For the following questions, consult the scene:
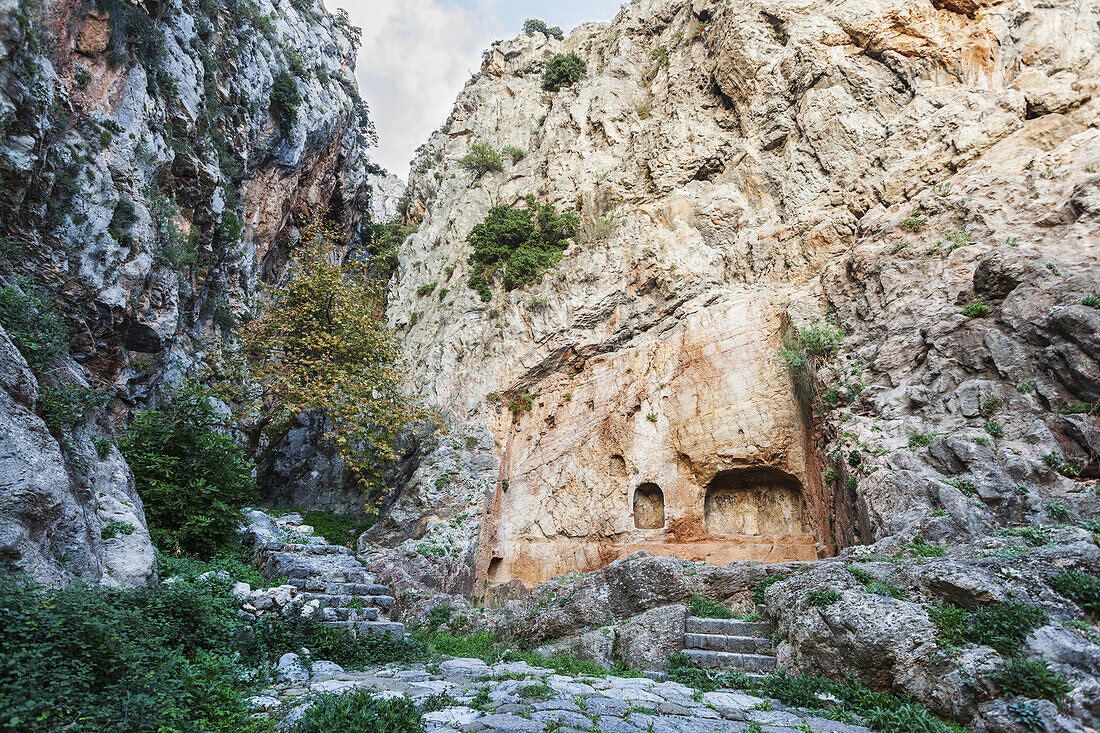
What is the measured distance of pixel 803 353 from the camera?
1530 cm

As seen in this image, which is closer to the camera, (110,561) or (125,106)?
(110,561)

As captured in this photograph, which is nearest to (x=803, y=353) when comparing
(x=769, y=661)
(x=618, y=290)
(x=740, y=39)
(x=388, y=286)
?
(x=618, y=290)

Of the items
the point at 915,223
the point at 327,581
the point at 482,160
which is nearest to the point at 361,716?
the point at 327,581

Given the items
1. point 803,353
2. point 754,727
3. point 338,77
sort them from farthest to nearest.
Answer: point 338,77, point 803,353, point 754,727

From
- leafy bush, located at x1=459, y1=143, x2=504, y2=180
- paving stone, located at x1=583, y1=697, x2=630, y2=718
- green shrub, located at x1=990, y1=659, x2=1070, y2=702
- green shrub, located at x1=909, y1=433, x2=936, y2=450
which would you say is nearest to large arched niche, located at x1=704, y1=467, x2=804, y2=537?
green shrub, located at x1=909, y1=433, x2=936, y2=450

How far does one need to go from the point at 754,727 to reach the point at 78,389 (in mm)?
10641

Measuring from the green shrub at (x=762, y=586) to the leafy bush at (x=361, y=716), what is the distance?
687 cm

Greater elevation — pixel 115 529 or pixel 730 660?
pixel 115 529

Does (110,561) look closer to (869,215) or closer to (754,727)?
(754,727)

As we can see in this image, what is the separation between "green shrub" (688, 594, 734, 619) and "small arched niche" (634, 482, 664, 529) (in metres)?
7.76

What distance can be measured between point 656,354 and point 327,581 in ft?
42.6

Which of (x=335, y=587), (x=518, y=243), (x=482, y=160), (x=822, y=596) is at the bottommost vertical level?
(x=335, y=587)

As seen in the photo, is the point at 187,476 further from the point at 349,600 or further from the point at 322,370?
the point at 322,370

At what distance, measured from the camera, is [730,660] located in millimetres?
8234
